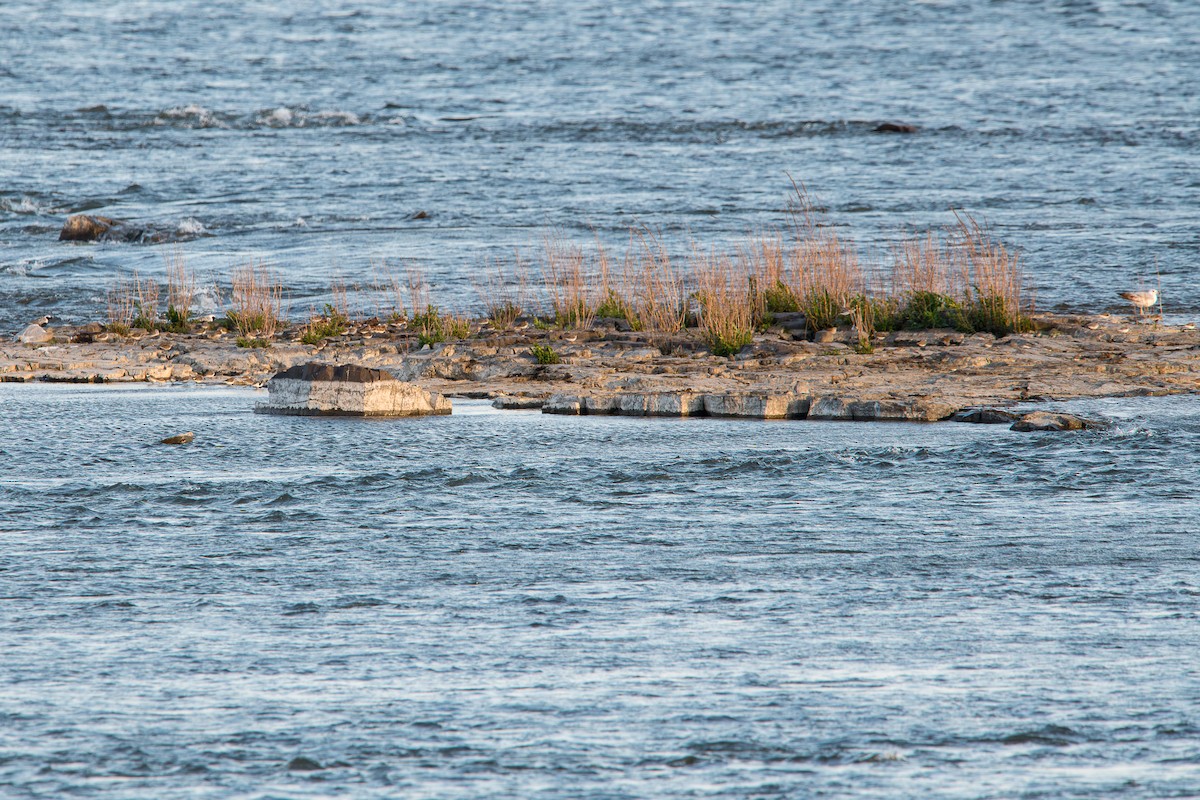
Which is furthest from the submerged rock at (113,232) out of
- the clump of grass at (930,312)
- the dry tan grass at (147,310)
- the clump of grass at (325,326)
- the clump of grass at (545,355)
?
the clump of grass at (930,312)

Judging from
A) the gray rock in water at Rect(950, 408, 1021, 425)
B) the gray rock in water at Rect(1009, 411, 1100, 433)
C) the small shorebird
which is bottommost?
the gray rock in water at Rect(950, 408, 1021, 425)

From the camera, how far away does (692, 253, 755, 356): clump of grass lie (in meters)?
13.7

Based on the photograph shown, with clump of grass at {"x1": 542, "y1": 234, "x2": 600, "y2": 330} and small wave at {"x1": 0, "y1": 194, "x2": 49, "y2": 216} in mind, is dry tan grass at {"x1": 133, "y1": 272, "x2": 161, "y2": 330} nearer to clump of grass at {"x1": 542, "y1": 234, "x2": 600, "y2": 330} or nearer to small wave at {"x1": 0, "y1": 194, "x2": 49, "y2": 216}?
clump of grass at {"x1": 542, "y1": 234, "x2": 600, "y2": 330}

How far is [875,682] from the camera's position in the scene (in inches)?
185

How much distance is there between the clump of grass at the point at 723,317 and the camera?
541 inches

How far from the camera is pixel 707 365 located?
13.1m

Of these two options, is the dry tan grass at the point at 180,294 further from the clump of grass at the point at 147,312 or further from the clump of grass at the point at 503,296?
the clump of grass at the point at 503,296

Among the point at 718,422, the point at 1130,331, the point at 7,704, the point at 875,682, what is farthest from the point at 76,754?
the point at 1130,331

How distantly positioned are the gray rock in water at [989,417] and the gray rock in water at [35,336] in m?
9.60

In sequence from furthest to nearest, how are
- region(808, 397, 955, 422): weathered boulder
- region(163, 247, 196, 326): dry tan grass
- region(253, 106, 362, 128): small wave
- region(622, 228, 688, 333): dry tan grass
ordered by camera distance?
region(253, 106, 362, 128): small wave → region(163, 247, 196, 326): dry tan grass → region(622, 228, 688, 333): dry tan grass → region(808, 397, 955, 422): weathered boulder

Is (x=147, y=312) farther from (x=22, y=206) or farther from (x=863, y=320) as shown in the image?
(x=22, y=206)

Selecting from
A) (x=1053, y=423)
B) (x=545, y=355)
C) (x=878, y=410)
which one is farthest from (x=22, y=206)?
(x=1053, y=423)

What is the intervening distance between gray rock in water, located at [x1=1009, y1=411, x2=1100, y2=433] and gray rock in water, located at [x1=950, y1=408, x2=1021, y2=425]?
1.32 ft

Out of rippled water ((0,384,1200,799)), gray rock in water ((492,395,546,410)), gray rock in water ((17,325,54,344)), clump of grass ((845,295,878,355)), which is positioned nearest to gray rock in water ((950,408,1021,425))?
rippled water ((0,384,1200,799))
